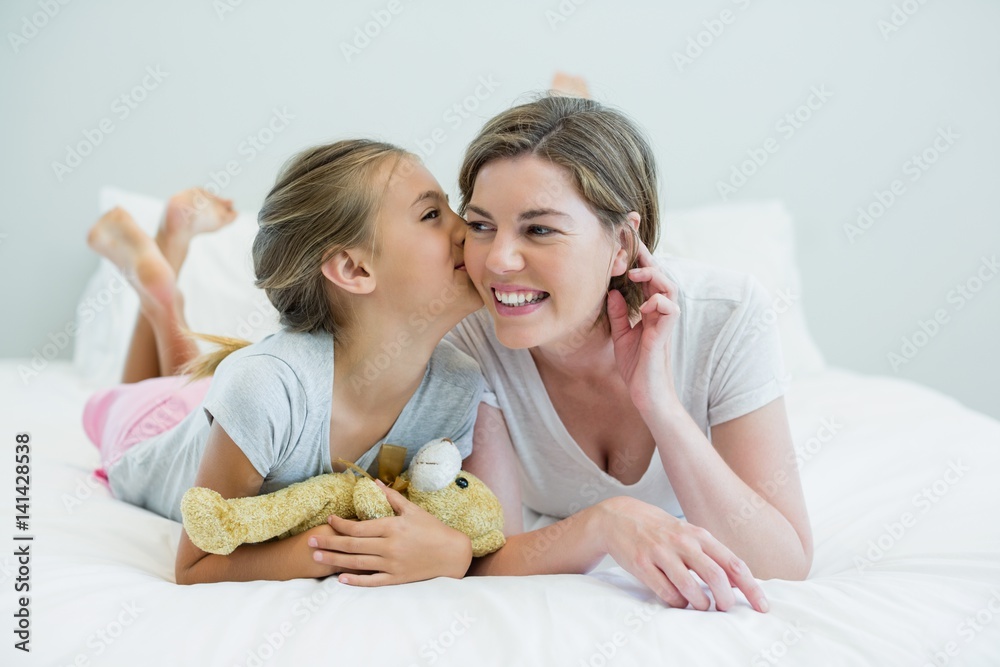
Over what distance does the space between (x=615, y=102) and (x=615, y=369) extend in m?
1.62

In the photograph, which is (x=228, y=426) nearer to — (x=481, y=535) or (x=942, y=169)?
(x=481, y=535)

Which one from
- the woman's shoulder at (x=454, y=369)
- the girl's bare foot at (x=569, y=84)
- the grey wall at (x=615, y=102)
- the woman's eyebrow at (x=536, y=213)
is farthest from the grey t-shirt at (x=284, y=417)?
the grey wall at (x=615, y=102)

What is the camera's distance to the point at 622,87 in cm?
281

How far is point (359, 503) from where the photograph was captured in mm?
1175

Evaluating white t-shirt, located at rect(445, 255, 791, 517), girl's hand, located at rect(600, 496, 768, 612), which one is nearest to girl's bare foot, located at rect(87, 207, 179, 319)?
white t-shirt, located at rect(445, 255, 791, 517)

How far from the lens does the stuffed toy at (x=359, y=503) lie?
1.10 meters

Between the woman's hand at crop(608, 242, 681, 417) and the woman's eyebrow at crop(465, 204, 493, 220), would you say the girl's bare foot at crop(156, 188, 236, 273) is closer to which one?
the woman's eyebrow at crop(465, 204, 493, 220)

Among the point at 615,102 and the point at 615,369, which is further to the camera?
the point at 615,102

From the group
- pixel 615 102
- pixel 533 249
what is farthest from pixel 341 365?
pixel 615 102

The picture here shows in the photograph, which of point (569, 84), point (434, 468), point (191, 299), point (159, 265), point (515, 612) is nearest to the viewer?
point (515, 612)

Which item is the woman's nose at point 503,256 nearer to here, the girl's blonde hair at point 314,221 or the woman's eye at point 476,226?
the woman's eye at point 476,226

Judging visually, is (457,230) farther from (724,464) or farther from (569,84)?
(569,84)

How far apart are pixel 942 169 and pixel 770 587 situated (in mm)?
2349

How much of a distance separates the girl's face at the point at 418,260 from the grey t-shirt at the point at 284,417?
0.11 m
